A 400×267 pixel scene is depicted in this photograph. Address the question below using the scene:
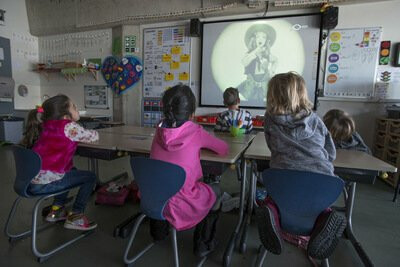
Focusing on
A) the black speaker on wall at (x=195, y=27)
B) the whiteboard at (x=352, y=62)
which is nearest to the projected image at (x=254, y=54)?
the black speaker on wall at (x=195, y=27)

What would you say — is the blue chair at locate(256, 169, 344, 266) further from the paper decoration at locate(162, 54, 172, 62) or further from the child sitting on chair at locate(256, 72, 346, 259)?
the paper decoration at locate(162, 54, 172, 62)

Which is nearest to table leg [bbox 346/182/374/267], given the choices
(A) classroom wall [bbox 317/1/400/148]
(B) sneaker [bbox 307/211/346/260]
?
(B) sneaker [bbox 307/211/346/260]

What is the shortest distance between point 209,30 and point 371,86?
7.93ft

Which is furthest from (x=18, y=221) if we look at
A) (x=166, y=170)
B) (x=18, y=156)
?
(x=166, y=170)

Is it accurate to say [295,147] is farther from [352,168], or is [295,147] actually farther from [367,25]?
[367,25]

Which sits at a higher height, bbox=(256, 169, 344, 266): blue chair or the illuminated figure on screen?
the illuminated figure on screen

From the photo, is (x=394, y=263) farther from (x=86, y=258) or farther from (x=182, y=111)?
(x=86, y=258)

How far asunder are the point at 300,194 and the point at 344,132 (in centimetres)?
104

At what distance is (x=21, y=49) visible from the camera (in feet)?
16.3

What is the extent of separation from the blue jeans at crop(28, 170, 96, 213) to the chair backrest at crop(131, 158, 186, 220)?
0.67 m

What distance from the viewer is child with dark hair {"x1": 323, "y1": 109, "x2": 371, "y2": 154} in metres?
1.77

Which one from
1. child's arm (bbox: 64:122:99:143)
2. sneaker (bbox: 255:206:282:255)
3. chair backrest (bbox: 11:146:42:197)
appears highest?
child's arm (bbox: 64:122:99:143)

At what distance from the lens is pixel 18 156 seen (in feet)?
4.45

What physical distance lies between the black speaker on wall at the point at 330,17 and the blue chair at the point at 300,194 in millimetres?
2896
